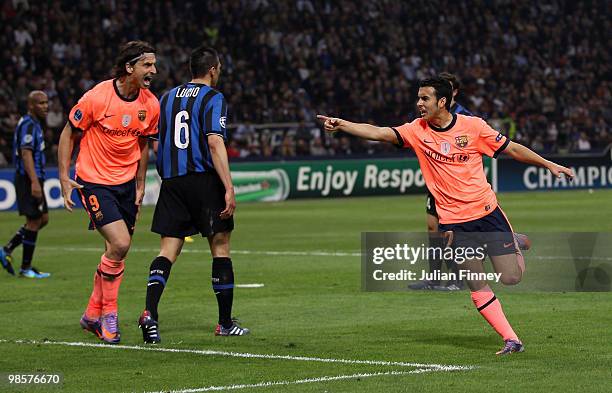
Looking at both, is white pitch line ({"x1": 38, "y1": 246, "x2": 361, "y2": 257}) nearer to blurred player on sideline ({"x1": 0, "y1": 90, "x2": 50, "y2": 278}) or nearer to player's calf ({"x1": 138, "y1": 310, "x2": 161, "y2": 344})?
blurred player on sideline ({"x1": 0, "y1": 90, "x2": 50, "y2": 278})

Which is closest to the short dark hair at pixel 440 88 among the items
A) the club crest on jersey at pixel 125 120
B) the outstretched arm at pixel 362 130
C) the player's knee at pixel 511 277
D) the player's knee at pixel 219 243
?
the outstretched arm at pixel 362 130

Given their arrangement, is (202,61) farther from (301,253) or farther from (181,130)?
(301,253)

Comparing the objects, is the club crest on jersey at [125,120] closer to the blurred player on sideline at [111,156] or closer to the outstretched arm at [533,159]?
the blurred player on sideline at [111,156]

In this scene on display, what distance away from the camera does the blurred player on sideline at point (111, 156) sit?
33.6 feet

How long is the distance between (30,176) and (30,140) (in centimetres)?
47

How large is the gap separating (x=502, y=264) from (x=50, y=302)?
5433mm

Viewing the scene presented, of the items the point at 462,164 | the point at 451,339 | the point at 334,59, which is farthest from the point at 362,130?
the point at 334,59

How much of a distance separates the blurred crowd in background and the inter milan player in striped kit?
20291 mm

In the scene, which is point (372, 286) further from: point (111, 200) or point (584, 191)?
point (584, 191)

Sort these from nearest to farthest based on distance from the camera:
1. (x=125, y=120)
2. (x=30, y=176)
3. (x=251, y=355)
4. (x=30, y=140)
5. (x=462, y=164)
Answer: (x=251, y=355), (x=462, y=164), (x=125, y=120), (x=30, y=176), (x=30, y=140)

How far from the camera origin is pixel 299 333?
10500 mm

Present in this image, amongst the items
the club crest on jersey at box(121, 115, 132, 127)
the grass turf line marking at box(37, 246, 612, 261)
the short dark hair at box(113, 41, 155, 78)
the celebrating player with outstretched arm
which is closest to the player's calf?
the club crest on jersey at box(121, 115, 132, 127)

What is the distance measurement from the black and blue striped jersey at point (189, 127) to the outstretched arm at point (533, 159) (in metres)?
2.28

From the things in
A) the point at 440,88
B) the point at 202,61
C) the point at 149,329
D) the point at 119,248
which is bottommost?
the point at 149,329
